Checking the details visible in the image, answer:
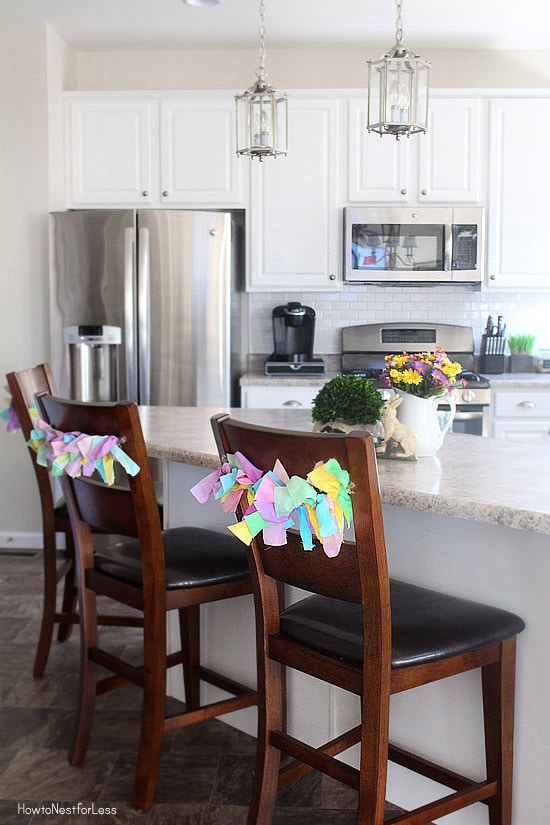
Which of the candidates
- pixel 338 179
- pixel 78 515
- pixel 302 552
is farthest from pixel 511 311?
pixel 302 552

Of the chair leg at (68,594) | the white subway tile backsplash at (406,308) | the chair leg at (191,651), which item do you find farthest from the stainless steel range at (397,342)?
the chair leg at (191,651)

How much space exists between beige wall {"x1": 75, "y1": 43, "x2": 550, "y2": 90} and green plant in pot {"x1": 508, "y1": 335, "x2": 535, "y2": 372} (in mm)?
1415

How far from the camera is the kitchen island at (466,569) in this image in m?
1.78

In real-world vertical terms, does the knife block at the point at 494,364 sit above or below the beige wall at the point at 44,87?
below

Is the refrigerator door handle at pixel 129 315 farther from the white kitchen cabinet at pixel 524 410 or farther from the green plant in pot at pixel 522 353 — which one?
the green plant in pot at pixel 522 353

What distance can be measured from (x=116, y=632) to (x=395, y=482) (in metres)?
1.96

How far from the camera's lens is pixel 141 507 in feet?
7.00

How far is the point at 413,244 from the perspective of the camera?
4.69m

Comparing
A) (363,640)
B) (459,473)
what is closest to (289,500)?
(363,640)

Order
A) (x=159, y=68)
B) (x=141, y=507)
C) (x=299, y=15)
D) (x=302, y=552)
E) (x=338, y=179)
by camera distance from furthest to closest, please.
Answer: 1. (x=159, y=68)
2. (x=338, y=179)
3. (x=299, y=15)
4. (x=141, y=507)
5. (x=302, y=552)

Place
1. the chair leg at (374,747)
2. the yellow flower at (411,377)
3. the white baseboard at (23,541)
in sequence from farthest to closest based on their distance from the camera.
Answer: the white baseboard at (23,541)
the yellow flower at (411,377)
the chair leg at (374,747)

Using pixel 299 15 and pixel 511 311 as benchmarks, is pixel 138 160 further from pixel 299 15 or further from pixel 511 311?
pixel 511 311

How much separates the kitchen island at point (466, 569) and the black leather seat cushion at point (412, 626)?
0.09 meters

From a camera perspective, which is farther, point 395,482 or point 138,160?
point 138,160
